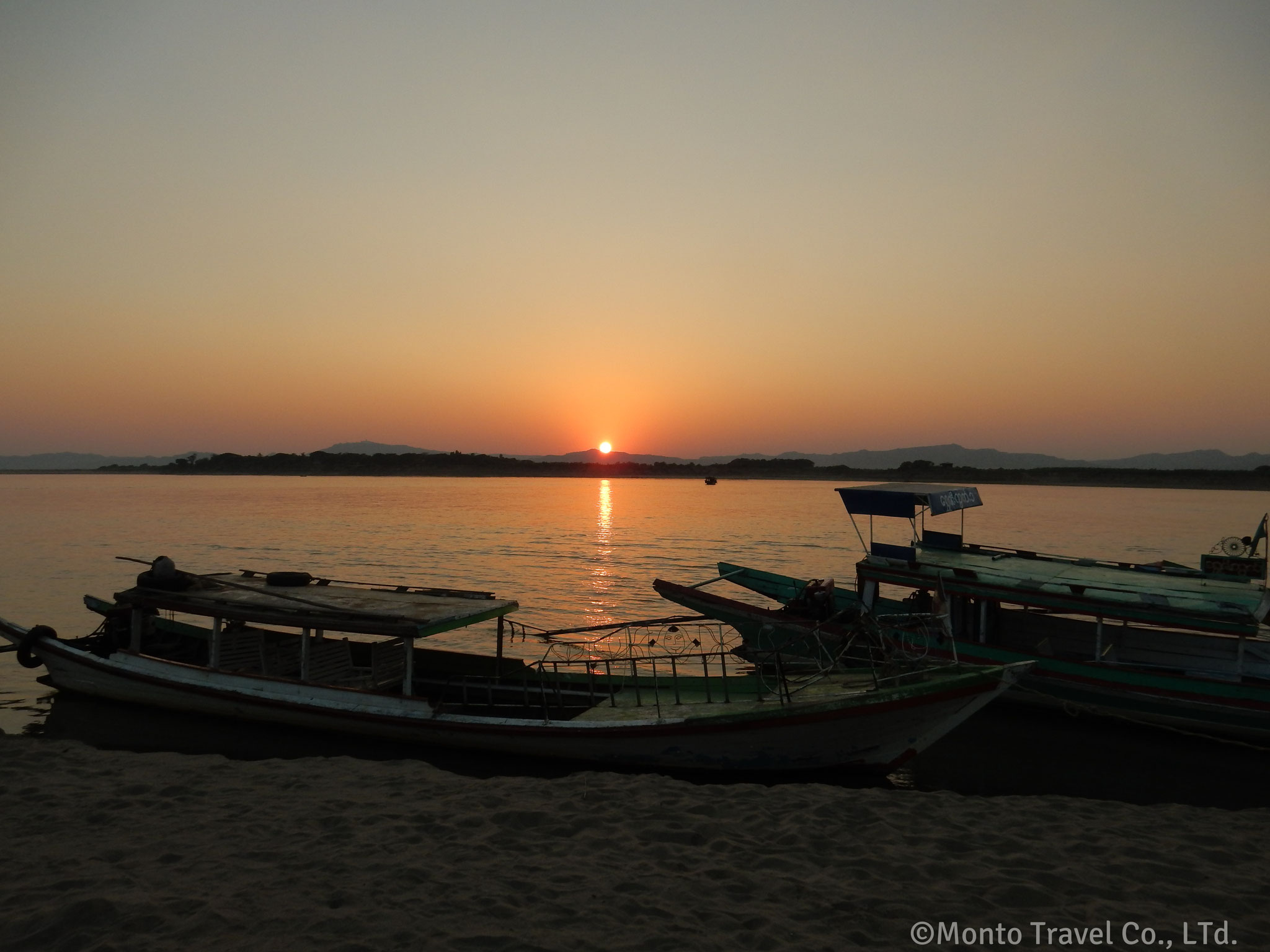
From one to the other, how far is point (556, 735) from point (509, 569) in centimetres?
2627

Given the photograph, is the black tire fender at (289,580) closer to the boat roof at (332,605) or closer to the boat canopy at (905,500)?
the boat roof at (332,605)

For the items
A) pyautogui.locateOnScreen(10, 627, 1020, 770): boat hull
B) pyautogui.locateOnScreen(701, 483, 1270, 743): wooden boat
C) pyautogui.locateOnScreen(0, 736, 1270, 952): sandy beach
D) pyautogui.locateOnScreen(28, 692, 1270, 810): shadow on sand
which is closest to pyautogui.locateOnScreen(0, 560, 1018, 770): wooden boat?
pyautogui.locateOnScreen(10, 627, 1020, 770): boat hull

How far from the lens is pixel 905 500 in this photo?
17.2m

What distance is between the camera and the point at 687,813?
845 centimetres

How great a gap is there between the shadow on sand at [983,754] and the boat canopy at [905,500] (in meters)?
4.41

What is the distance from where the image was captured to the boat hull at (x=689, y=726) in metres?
10.1

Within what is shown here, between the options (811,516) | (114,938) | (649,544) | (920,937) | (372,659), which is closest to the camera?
(114,938)

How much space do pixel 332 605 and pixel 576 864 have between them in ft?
24.6

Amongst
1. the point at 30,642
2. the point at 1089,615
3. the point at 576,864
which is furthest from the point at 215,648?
the point at 1089,615

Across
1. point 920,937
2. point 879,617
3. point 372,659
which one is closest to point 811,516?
point 879,617

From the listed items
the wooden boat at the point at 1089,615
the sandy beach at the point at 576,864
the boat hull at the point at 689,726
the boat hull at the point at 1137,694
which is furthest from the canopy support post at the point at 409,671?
the boat hull at the point at 1137,694

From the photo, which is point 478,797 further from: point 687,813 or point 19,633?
point 19,633

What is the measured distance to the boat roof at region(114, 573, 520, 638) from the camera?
11781 millimetres

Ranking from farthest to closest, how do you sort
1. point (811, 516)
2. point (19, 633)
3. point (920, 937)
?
point (811, 516)
point (19, 633)
point (920, 937)
